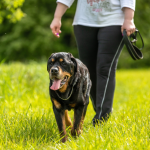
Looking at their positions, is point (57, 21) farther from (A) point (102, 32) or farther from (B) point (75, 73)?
(B) point (75, 73)

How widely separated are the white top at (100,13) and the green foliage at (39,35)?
15.4 metres

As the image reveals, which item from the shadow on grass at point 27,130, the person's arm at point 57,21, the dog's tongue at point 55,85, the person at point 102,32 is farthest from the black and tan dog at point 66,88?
the person's arm at point 57,21

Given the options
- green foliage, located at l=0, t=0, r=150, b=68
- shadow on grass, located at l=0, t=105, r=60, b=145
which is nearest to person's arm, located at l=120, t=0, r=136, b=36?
shadow on grass, located at l=0, t=105, r=60, b=145

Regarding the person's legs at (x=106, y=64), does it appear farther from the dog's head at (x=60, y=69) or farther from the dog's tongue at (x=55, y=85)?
the dog's tongue at (x=55, y=85)

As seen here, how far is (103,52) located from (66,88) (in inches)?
28.8

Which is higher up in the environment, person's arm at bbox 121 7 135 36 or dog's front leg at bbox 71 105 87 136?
person's arm at bbox 121 7 135 36

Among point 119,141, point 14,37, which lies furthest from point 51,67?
point 14,37

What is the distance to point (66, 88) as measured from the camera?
8.66 ft

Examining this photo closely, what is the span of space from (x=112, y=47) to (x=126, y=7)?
50 cm

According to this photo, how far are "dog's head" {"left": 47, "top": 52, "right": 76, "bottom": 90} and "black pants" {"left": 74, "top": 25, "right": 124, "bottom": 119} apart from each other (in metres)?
0.55

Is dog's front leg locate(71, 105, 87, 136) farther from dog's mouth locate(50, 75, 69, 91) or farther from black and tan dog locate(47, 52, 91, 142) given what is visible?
dog's mouth locate(50, 75, 69, 91)

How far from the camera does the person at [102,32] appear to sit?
2.96m

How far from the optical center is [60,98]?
8.63ft

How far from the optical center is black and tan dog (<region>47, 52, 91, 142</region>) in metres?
2.53
